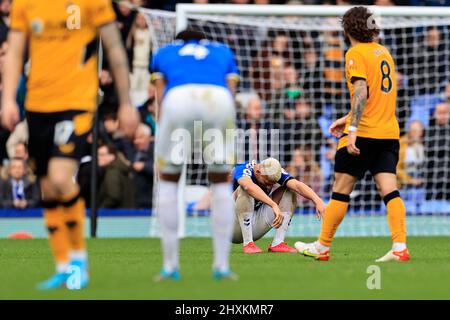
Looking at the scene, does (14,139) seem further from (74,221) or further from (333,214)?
(74,221)

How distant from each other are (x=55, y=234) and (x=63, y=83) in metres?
0.97

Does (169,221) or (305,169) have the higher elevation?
(169,221)

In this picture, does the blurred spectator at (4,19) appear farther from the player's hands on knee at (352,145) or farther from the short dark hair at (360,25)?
the player's hands on knee at (352,145)

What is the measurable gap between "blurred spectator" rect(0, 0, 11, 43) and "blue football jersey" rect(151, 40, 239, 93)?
10.9 m

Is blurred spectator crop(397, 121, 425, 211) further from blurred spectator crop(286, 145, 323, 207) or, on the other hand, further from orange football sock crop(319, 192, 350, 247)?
orange football sock crop(319, 192, 350, 247)

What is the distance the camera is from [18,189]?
16875 mm

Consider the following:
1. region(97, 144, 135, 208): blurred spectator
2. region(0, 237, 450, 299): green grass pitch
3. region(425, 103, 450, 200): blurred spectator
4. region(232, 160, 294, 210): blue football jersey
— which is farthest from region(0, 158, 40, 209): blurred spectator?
region(232, 160, 294, 210): blue football jersey

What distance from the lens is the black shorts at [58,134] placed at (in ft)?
23.6

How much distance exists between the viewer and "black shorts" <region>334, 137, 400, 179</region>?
9.50 meters

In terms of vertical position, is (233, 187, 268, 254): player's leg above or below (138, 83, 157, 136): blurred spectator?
below

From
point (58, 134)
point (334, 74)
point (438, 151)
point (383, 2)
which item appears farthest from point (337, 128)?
point (383, 2)

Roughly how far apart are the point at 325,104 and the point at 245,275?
9450mm

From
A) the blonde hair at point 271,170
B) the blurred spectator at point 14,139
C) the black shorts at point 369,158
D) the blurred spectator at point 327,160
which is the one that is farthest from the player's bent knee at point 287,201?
the blurred spectator at point 14,139

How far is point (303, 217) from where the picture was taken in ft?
55.2
